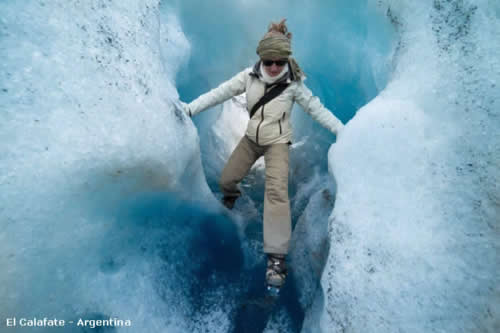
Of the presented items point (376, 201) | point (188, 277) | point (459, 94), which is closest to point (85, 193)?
point (188, 277)

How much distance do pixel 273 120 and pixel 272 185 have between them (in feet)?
1.24

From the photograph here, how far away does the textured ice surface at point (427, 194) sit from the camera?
0.92m

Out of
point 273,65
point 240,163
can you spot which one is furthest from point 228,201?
point 273,65

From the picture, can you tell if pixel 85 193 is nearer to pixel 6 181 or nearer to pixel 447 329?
pixel 6 181

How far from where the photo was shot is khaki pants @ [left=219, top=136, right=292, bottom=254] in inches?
57.1

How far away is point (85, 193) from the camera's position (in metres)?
1.09

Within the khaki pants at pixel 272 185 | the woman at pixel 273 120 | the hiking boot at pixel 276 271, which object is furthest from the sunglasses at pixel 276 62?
the hiking boot at pixel 276 271

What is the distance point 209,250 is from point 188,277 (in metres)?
0.24

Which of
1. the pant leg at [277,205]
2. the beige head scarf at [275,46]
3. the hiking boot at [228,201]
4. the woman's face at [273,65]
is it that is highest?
the beige head scarf at [275,46]

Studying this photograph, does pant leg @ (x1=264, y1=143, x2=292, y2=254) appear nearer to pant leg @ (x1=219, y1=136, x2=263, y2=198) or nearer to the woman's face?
pant leg @ (x1=219, y1=136, x2=263, y2=198)

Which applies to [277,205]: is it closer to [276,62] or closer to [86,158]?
[276,62]

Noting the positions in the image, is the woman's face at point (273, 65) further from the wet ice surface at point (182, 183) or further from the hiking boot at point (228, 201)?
the hiking boot at point (228, 201)

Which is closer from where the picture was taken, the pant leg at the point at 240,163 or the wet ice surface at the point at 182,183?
the wet ice surface at the point at 182,183

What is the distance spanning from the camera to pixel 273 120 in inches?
64.4
